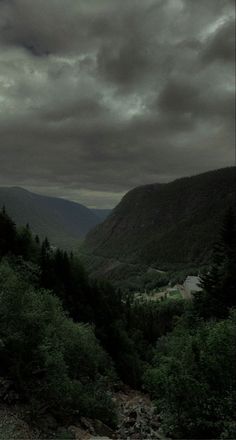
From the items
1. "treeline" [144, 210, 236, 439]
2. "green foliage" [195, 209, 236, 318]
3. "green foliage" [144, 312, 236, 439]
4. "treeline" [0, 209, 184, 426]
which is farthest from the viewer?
"green foliage" [195, 209, 236, 318]

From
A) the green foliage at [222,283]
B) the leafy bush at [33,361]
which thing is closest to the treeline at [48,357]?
the leafy bush at [33,361]

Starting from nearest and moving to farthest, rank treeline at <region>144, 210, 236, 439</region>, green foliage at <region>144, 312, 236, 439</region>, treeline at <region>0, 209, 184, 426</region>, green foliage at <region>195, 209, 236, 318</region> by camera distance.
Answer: treeline at <region>144, 210, 236, 439</region>, green foliage at <region>144, 312, 236, 439</region>, treeline at <region>0, 209, 184, 426</region>, green foliage at <region>195, 209, 236, 318</region>

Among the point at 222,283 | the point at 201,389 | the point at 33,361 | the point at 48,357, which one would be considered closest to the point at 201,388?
the point at 201,389

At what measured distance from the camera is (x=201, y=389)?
1021 inches

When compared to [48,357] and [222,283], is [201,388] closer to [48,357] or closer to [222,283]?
[48,357]

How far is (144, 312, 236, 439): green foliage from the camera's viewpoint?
25438 mm

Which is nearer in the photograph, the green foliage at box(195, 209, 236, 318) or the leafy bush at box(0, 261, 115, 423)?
the leafy bush at box(0, 261, 115, 423)

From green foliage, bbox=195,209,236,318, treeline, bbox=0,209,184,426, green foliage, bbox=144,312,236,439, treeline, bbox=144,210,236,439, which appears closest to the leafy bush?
treeline, bbox=0,209,184,426

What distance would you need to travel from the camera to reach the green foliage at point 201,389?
25.4m

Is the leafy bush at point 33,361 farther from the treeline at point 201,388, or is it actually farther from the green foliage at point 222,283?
the green foliage at point 222,283

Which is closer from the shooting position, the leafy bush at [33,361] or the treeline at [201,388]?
the treeline at [201,388]

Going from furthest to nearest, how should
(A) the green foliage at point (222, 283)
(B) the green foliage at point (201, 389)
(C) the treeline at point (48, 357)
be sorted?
(A) the green foliage at point (222, 283) → (C) the treeline at point (48, 357) → (B) the green foliage at point (201, 389)

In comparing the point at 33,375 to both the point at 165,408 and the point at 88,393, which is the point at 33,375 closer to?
the point at 88,393

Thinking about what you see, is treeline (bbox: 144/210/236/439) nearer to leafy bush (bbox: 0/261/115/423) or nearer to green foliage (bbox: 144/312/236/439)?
green foliage (bbox: 144/312/236/439)
